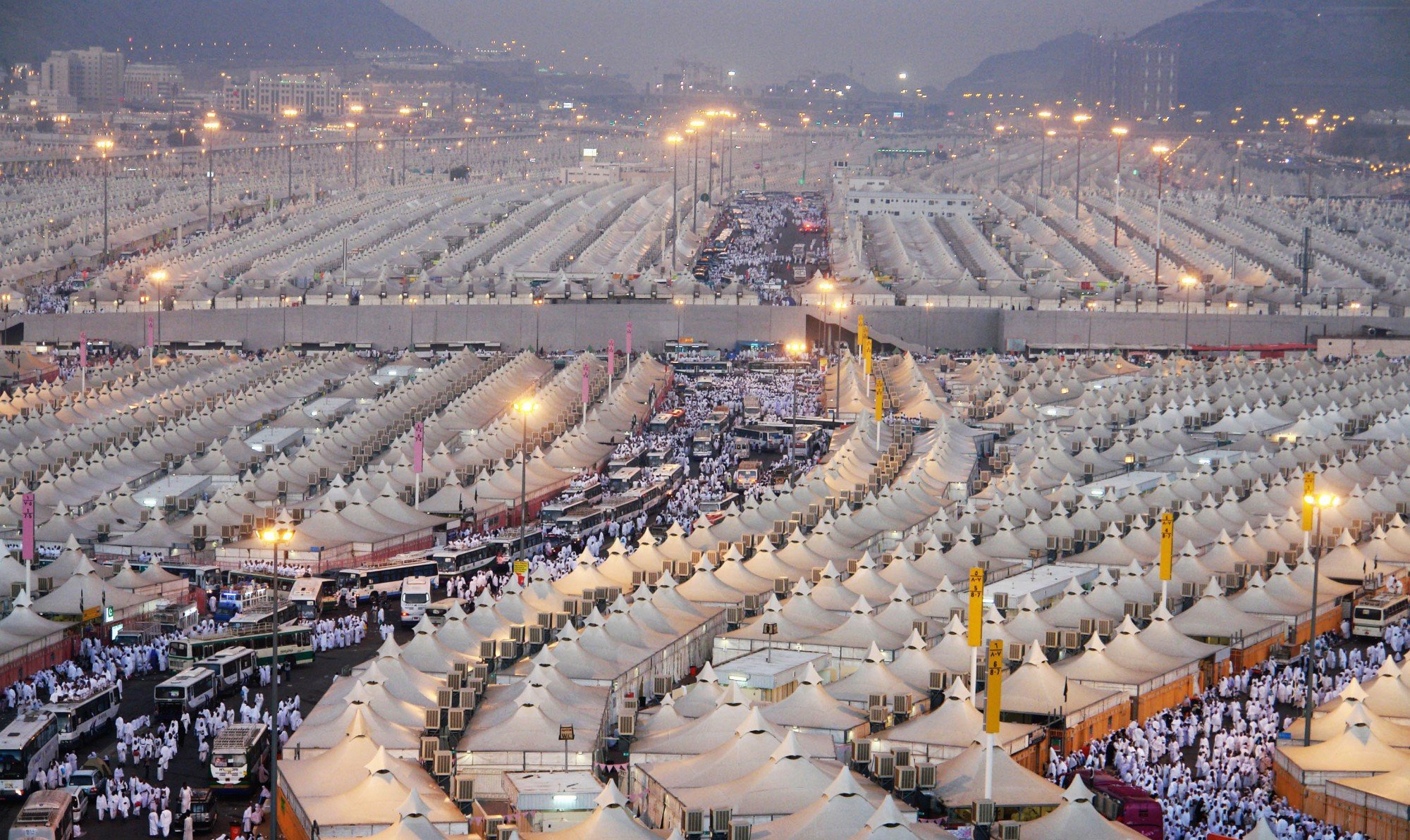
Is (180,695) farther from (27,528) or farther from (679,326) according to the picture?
(679,326)

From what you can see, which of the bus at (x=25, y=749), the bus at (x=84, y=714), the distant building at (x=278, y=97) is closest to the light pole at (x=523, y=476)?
the bus at (x=84, y=714)

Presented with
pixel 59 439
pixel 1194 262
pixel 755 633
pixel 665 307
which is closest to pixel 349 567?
pixel 755 633

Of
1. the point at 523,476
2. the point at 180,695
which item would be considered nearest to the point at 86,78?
the point at 523,476

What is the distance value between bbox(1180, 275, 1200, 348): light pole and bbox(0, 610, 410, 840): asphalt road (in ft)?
106

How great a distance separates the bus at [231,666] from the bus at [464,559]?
479 cm

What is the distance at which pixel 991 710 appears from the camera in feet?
55.9

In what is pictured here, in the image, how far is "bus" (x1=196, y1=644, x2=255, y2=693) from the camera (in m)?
21.3

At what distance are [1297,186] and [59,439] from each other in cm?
9842

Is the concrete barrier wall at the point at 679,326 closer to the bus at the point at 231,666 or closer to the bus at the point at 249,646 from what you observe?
the bus at the point at 249,646

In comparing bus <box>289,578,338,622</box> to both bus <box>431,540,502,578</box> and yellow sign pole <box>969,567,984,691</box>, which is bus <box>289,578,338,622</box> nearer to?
bus <box>431,540,502,578</box>

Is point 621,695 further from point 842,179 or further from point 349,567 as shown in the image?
point 842,179

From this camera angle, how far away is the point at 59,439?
34.6 meters

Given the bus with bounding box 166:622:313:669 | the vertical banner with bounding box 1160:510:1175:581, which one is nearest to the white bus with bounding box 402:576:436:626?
the bus with bounding box 166:622:313:669

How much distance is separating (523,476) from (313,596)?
3803 mm
